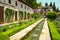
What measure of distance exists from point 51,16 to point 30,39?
39.0 metres

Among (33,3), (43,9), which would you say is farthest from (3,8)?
(43,9)

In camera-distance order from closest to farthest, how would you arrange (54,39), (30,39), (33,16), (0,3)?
1. (54,39)
2. (30,39)
3. (0,3)
4. (33,16)

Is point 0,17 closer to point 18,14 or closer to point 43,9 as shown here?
point 18,14

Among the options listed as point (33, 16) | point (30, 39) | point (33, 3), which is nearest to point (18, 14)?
point (33, 16)

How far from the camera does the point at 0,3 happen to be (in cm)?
2403

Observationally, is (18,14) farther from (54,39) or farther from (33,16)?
(54,39)

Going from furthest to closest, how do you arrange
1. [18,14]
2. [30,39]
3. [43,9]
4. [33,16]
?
[43,9] → [33,16] → [18,14] → [30,39]

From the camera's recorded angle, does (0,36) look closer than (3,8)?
Yes

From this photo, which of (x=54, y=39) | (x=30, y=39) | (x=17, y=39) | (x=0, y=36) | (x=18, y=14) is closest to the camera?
(x=0, y=36)

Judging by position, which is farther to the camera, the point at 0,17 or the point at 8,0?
the point at 8,0

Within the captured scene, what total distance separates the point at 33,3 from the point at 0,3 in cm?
4681

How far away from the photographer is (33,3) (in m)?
70.3

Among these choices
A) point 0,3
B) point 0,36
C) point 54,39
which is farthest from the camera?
point 0,3

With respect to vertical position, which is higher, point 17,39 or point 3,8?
A: point 3,8
